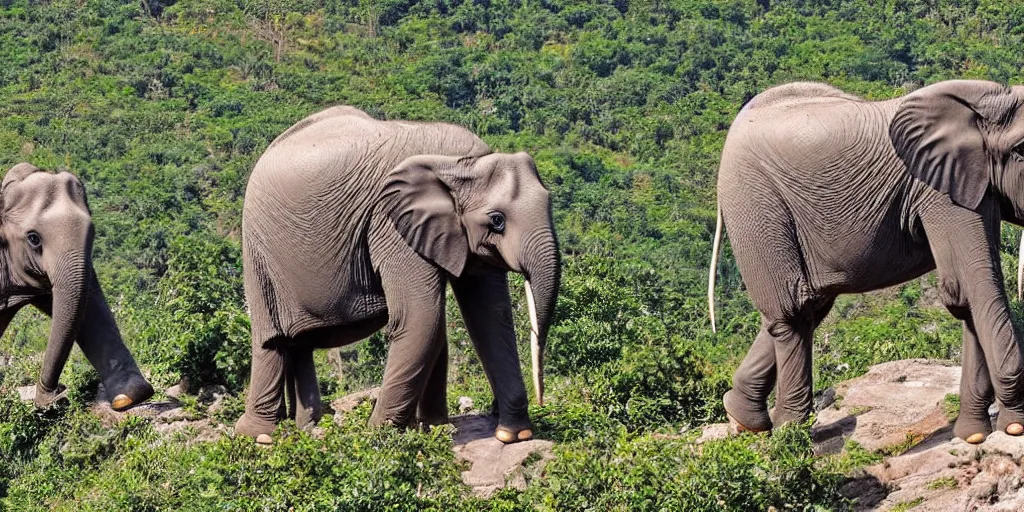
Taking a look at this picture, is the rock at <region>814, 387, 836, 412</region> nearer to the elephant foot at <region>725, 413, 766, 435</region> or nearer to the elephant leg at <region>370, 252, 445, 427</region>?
the elephant foot at <region>725, 413, 766, 435</region>

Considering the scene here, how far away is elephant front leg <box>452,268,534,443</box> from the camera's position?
40.5 ft

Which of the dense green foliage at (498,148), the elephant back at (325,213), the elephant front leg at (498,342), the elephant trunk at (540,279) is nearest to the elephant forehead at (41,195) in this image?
the dense green foliage at (498,148)

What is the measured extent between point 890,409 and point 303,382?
14.5ft

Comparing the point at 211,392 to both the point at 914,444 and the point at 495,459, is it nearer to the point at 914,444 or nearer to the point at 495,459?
the point at 495,459

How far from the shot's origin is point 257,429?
43.8 feet

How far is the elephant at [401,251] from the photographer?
474 inches

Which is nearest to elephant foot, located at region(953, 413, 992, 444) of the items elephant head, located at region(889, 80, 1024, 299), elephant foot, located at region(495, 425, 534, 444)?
elephant head, located at region(889, 80, 1024, 299)

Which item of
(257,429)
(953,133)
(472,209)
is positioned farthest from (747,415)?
(257,429)

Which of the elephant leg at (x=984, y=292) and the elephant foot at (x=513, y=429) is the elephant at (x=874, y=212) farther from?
the elephant foot at (x=513, y=429)

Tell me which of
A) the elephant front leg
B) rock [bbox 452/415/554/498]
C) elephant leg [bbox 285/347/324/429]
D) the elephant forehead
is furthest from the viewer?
the elephant forehead

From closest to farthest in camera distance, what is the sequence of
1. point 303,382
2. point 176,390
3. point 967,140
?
point 967,140
point 303,382
point 176,390

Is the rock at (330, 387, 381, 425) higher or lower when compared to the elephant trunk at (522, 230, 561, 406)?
lower

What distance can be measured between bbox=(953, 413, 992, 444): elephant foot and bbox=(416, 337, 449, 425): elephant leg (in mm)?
3686

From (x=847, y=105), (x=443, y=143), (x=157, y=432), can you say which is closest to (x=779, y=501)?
(x=847, y=105)
